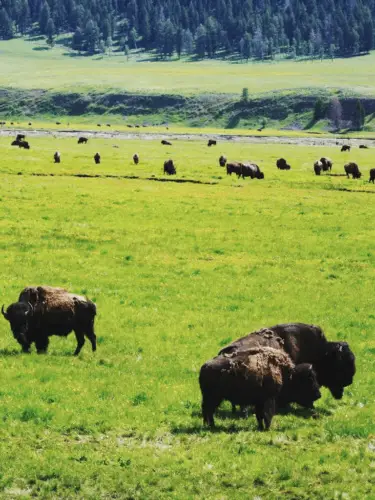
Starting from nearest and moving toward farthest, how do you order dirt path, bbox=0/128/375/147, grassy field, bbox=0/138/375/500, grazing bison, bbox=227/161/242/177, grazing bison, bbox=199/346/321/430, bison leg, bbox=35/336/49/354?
grassy field, bbox=0/138/375/500
grazing bison, bbox=199/346/321/430
bison leg, bbox=35/336/49/354
grazing bison, bbox=227/161/242/177
dirt path, bbox=0/128/375/147

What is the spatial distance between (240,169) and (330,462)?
189 ft

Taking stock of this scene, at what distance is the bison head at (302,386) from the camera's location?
51.6ft

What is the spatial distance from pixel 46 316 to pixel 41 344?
0.92 meters

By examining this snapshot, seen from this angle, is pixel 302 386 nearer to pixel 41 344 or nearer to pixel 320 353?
pixel 320 353

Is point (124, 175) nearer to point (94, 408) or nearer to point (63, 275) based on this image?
point (63, 275)

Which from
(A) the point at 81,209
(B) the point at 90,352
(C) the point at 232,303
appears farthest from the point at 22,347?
(A) the point at 81,209

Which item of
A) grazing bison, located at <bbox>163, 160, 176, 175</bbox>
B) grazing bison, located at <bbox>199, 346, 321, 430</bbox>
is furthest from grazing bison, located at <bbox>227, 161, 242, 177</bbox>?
grazing bison, located at <bbox>199, 346, 321, 430</bbox>

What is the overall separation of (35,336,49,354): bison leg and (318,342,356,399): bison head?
23.7 ft

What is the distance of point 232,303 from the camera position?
88.3 ft

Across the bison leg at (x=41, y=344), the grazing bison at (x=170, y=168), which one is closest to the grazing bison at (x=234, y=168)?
the grazing bison at (x=170, y=168)

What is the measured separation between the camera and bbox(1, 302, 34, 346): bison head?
63.3ft

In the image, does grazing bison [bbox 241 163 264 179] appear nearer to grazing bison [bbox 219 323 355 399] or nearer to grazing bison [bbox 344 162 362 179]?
grazing bison [bbox 344 162 362 179]

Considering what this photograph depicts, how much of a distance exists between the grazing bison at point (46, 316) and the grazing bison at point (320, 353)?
538cm

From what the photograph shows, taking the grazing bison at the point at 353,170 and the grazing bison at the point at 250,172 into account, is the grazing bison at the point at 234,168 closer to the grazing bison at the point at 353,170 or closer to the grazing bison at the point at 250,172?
the grazing bison at the point at 250,172
